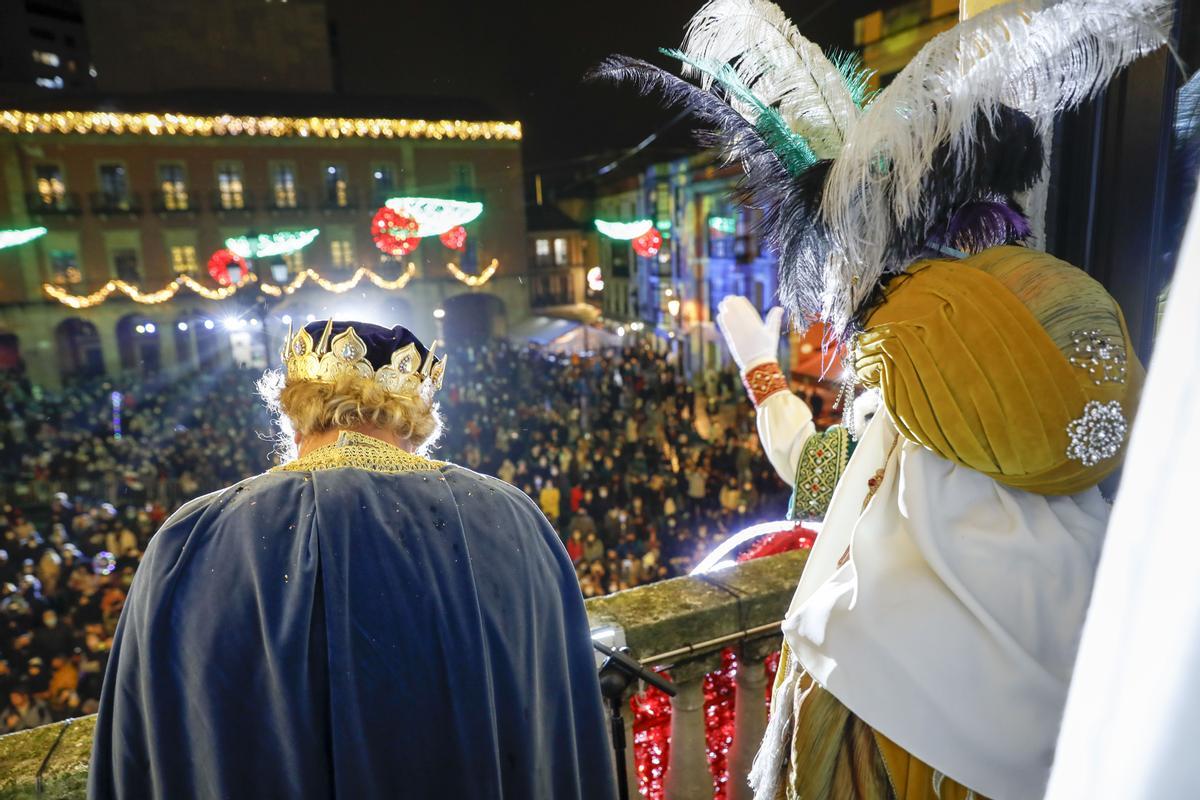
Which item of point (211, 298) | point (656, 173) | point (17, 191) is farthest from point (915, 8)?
point (17, 191)

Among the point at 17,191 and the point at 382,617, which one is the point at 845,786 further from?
the point at 17,191

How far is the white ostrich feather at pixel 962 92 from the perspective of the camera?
1142mm

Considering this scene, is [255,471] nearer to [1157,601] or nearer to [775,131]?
[775,131]

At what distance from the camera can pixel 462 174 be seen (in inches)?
944

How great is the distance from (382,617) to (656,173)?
94.7 ft

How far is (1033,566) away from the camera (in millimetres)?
1103

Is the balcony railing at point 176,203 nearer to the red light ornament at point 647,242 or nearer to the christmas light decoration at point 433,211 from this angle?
the christmas light decoration at point 433,211

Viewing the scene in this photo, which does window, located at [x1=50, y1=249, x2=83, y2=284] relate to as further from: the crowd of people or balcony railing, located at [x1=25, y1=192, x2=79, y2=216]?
the crowd of people

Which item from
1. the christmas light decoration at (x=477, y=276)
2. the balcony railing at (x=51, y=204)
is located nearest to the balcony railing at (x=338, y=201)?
the christmas light decoration at (x=477, y=276)

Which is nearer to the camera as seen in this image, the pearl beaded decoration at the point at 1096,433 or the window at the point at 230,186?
the pearl beaded decoration at the point at 1096,433

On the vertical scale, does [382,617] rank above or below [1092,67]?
below

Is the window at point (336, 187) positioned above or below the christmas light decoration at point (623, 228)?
above

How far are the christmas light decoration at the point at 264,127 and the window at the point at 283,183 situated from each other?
38.6 inches

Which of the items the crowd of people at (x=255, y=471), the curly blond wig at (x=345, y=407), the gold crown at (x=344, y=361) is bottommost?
the crowd of people at (x=255, y=471)
